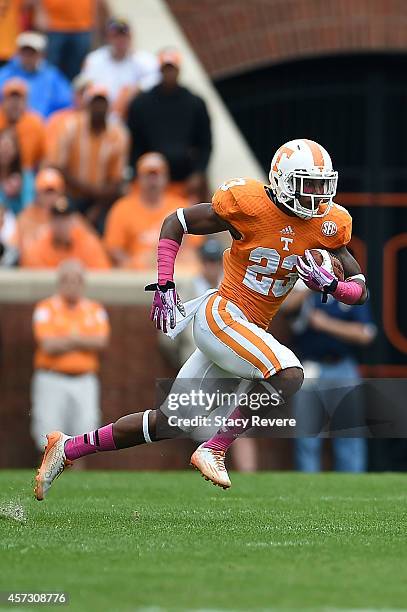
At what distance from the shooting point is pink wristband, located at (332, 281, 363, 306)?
804 centimetres

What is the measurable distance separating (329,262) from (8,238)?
6.34 metres

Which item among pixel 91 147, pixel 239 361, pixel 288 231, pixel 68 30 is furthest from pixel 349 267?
pixel 68 30

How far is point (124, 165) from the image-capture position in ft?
48.4

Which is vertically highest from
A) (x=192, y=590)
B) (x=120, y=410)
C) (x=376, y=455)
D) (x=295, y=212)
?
(x=295, y=212)

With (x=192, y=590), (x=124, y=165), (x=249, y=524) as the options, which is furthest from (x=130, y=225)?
(x=192, y=590)

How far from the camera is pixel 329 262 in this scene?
8094mm

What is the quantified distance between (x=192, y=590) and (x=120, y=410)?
8134mm

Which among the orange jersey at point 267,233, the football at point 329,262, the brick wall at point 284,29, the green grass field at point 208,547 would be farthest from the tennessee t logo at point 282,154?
the brick wall at point 284,29

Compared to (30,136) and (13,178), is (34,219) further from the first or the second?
(30,136)

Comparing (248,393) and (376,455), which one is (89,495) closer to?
(248,393)

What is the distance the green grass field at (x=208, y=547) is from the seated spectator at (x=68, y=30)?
6.83 meters

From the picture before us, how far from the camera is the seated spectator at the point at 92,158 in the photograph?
567 inches

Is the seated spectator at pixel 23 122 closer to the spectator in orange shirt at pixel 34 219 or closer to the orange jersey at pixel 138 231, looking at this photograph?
the spectator in orange shirt at pixel 34 219

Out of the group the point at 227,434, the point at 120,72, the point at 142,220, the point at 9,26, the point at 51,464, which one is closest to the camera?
the point at 51,464
